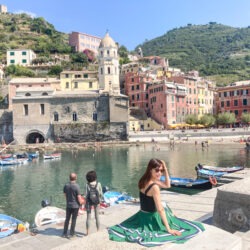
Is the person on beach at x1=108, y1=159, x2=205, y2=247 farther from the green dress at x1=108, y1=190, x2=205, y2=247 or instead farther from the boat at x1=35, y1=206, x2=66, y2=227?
the boat at x1=35, y1=206, x2=66, y2=227

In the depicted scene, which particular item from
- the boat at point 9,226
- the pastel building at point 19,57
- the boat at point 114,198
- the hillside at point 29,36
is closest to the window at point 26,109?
the pastel building at point 19,57

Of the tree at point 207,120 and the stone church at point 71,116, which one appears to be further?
the tree at point 207,120

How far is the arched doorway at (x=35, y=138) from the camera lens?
59.2 m

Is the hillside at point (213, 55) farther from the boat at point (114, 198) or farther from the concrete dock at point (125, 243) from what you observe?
the concrete dock at point (125, 243)

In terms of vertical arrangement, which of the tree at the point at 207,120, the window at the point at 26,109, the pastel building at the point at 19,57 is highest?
the pastel building at the point at 19,57

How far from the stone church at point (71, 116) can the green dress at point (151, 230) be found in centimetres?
5320

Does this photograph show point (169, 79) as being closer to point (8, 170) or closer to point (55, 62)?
point (55, 62)

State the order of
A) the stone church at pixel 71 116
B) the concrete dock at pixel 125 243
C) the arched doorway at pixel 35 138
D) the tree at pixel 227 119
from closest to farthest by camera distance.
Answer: the concrete dock at pixel 125 243 → the stone church at pixel 71 116 → the arched doorway at pixel 35 138 → the tree at pixel 227 119

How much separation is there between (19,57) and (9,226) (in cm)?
8651

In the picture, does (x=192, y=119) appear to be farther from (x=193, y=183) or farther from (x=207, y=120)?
(x=193, y=183)

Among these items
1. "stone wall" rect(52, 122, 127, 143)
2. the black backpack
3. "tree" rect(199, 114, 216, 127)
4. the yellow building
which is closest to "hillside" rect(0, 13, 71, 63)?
the yellow building

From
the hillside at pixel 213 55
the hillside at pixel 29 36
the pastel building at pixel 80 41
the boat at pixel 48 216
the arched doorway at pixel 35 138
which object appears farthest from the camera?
the hillside at pixel 213 55

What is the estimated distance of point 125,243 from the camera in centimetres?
452

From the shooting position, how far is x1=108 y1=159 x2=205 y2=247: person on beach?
15.1ft
